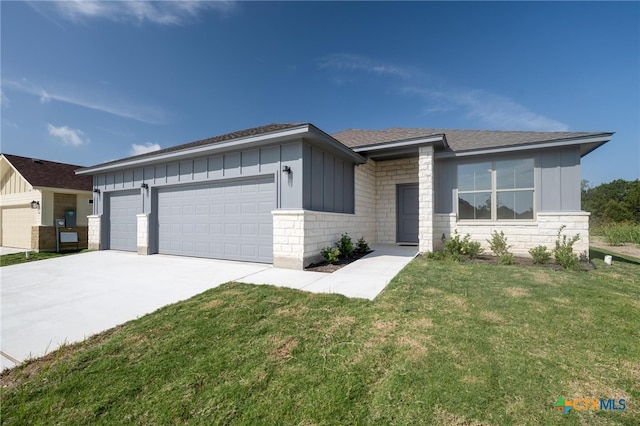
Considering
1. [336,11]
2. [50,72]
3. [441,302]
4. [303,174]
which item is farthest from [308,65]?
[441,302]

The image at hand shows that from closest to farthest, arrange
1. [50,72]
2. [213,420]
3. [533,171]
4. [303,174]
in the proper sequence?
1. [213,420]
2. [303,174]
3. [533,171]
4. [50,72]

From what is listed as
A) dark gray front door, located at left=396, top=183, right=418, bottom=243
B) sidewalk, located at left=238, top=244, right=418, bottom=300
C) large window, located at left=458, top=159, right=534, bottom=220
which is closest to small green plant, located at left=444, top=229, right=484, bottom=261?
large window, located at left=458, top=159, right=534, bottom=220

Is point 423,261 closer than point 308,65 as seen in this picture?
Yes

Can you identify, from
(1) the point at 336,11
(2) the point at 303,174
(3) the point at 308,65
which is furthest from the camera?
(3) the point at 308,65

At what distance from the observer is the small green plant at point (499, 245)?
7.14 meters

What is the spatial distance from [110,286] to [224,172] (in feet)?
12.5

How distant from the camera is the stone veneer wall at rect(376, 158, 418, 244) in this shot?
9438mm

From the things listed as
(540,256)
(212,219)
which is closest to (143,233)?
(212,219)

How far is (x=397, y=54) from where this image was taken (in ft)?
33.4

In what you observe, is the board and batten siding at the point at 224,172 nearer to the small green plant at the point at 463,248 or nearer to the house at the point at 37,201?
the house at the point at 37,201

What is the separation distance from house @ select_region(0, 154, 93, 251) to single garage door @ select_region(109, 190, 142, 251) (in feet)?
14.0

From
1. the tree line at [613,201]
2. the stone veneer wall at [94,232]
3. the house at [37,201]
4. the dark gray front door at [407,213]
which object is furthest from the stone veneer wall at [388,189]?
the tree line at [613,201]

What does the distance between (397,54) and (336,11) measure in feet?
10.1

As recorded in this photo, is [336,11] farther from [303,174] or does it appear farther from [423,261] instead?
[423,261]
